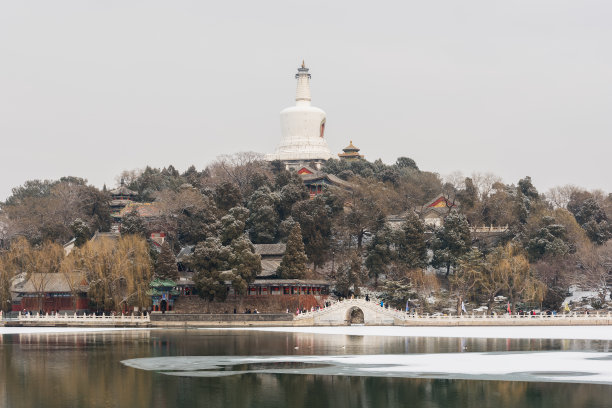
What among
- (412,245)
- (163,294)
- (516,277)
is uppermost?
(412,245)

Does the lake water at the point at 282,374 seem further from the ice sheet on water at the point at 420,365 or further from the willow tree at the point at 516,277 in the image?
the willow tree at the point at 516,277

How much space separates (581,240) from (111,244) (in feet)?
134

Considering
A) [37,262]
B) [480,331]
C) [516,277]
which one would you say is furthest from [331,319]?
[37,262]

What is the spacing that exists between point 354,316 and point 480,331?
42.5ft

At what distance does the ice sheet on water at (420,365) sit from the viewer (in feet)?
115

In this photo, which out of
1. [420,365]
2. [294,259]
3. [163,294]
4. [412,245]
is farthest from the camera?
[412,245]

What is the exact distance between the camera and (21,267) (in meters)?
84.2

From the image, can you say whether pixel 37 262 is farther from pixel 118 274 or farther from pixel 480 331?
pixel 480 331

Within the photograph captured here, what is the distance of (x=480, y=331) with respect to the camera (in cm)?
6172

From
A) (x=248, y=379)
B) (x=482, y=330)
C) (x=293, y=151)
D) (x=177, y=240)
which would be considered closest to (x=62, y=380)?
(x=248, y=379)

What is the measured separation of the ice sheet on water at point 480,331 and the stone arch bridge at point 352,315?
239cm

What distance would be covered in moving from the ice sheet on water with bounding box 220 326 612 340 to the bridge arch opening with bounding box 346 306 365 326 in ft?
8.58

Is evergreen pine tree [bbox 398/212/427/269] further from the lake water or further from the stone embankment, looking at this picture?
the lake water

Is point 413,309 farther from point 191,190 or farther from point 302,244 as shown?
point 191,190
